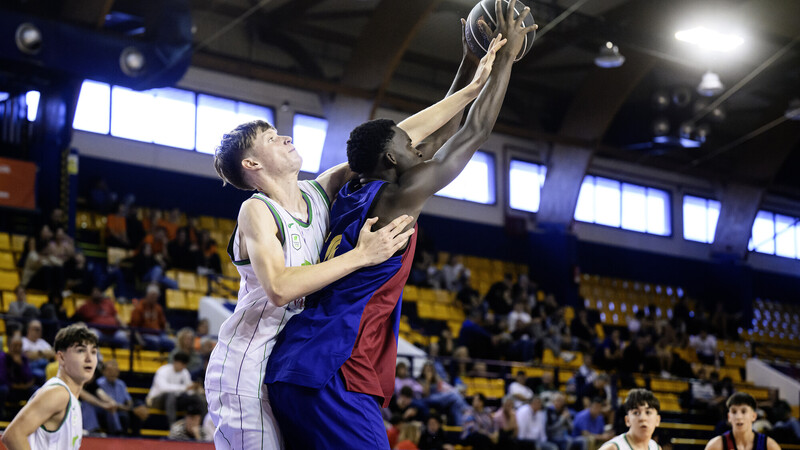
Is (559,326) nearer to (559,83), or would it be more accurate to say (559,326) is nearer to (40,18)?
(559,83)

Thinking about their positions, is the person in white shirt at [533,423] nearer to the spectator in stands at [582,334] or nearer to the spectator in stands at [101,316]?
the spectator in stands at [101,316]

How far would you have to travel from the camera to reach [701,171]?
22156mm

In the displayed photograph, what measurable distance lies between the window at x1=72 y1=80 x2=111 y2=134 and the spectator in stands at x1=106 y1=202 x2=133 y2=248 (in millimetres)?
1998

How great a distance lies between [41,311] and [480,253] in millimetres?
11955

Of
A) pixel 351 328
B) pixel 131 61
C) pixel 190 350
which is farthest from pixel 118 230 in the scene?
pixel 351 328

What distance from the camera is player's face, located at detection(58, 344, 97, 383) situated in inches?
170

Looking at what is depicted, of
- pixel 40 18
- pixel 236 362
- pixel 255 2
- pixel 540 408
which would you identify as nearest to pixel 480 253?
pixel 255 2

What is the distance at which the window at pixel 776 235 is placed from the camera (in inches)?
988

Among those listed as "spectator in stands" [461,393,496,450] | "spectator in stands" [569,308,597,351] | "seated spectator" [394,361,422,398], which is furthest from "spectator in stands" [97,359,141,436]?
"spectator in stands" [569,308,597,351]

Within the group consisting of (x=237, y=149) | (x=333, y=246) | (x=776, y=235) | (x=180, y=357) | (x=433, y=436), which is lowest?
(x=433, y=436)

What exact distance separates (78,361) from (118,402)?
460 cm

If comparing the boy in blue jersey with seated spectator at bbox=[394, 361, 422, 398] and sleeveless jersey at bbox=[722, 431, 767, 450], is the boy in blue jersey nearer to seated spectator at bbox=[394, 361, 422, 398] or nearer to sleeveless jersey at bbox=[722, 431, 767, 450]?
sleeveless jersey at bbox=[722, 431, 767, 450]

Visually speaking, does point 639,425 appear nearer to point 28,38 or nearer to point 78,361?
point 78,361

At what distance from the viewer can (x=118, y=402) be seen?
8.64m
